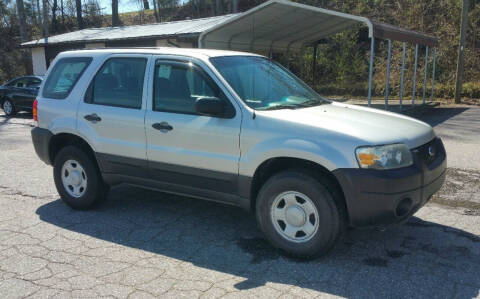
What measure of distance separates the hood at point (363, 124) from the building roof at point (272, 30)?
7.23 metres

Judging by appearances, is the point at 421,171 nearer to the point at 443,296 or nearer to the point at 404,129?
the point at 404,129

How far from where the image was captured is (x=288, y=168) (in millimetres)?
4016

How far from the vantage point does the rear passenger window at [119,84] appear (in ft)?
15.6

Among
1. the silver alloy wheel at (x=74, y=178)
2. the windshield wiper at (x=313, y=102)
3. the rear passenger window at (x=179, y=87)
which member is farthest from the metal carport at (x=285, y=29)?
the silver alloy wheel at (x=74, y=178)

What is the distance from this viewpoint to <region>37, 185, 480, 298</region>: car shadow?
3506 millimetres

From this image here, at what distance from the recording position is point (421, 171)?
374cm

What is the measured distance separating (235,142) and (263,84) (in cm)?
85

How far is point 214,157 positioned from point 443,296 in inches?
88.2

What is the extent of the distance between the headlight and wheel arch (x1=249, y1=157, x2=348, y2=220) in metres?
0.33

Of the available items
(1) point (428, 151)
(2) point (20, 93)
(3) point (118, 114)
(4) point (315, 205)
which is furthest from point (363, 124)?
(2) point (20, 93)

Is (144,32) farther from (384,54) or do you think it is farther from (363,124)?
(363,124)

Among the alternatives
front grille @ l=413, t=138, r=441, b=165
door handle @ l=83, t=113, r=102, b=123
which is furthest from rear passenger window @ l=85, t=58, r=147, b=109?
front grille @ l=413, t=138, r=441, b=165

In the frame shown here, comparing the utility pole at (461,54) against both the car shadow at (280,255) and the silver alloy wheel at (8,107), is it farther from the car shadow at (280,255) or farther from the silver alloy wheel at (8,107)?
the silver alloy wheel at (8,107)

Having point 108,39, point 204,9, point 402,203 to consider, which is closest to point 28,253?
point 402,203
